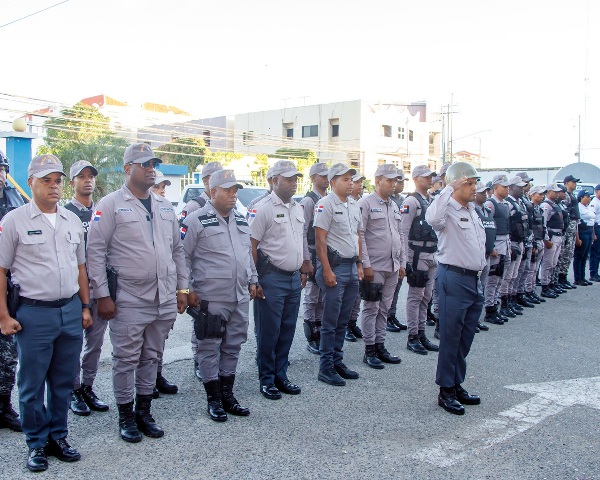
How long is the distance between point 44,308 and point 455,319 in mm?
3249

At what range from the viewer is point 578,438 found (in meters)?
4.35

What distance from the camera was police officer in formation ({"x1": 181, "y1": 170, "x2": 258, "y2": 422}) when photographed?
4660 mm

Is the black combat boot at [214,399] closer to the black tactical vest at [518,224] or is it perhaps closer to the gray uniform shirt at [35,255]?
the gray uniform shirt at [35,255]

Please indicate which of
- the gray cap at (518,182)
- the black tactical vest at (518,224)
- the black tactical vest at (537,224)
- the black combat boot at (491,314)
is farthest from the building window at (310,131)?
the black combat boot at (491,314)

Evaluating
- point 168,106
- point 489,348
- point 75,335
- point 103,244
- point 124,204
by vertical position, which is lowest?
point 489,348

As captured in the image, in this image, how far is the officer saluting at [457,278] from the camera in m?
5.00

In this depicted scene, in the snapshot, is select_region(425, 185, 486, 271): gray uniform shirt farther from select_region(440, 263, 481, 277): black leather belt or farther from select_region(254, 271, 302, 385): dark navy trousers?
select_region(254, 271, 302, 385): dark navy trousers

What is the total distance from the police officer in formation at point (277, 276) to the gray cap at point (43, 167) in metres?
1.90

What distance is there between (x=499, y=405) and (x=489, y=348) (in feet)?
6.82

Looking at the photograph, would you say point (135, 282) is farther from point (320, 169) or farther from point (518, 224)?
point (518, 224)

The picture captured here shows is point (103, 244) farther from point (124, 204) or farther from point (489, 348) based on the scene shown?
point (489, 348)

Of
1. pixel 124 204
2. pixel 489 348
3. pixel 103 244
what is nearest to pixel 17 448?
pixel 103 244

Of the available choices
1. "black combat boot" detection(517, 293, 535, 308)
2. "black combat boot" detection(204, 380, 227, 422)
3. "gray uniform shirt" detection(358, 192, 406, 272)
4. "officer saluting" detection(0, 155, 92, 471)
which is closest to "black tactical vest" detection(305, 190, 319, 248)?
"gray uniform shirt" detection(358, 192, 406, 272)

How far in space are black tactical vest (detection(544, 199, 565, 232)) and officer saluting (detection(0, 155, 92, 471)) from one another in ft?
31.1
